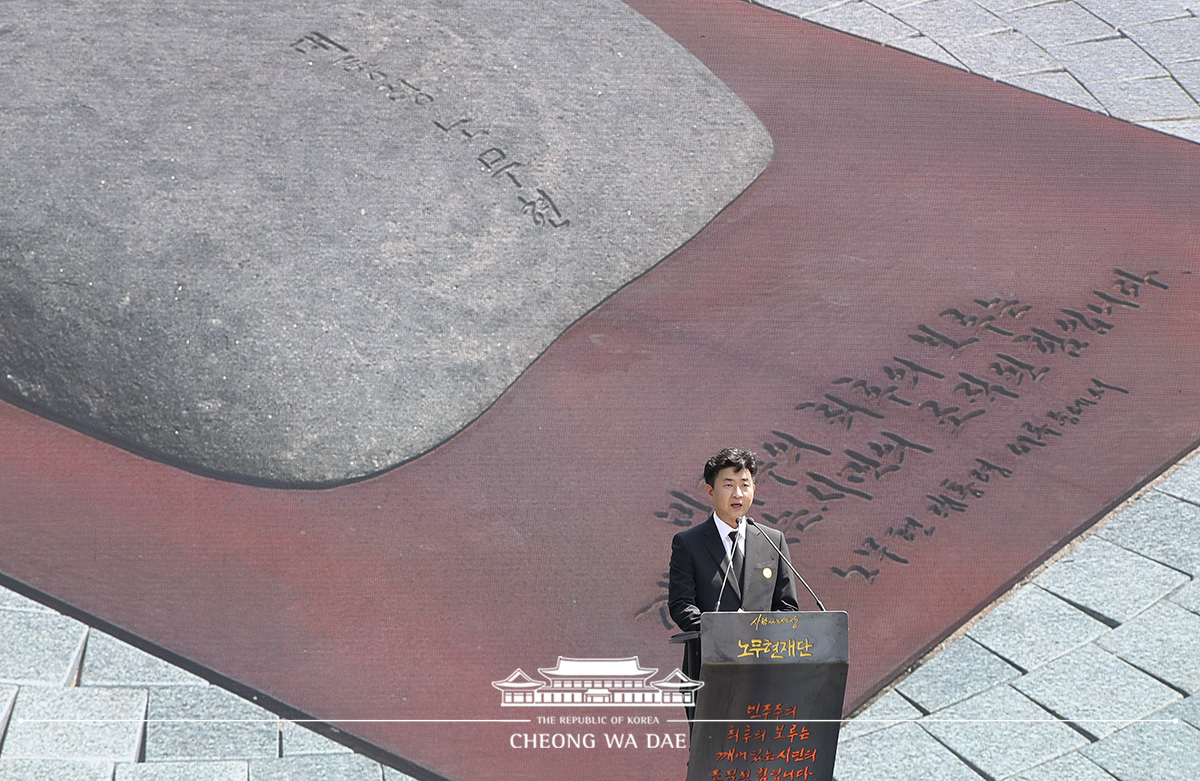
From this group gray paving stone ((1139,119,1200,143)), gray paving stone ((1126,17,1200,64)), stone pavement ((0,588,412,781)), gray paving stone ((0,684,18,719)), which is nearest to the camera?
stone pavement ((0,588,412,781))

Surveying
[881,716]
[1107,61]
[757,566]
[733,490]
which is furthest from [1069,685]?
[1107,61]

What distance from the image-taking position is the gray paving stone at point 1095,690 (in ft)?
14.0

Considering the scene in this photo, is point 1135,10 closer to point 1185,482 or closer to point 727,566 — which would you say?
point 1185,482

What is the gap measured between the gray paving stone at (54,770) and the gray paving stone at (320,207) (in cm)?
172

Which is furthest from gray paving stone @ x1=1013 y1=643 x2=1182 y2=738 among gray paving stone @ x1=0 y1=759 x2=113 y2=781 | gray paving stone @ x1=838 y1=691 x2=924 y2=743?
gray paving stone @ x1=0 y1=759 x2=113 y2=781

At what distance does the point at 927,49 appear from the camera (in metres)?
9.00

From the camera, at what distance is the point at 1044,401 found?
5977 millimetres

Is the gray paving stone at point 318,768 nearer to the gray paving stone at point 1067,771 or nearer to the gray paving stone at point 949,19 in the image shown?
the gray paving stone at point 1067,771

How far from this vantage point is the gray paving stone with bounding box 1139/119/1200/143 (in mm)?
8242

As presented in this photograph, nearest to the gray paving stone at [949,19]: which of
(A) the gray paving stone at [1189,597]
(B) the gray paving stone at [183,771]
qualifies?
(A) the gray paving stone at [1189,597]

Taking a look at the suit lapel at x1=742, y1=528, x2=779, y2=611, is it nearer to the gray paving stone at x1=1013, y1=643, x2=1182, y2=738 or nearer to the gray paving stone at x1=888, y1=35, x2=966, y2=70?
the gray paving stone at x1=1013, y1=643, x2=1182, y2=738

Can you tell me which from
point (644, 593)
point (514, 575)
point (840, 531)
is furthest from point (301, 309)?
point (840, 531)

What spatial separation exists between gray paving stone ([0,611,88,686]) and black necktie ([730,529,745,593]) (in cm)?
243

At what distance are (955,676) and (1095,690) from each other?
474mm
